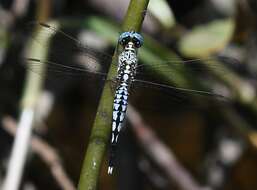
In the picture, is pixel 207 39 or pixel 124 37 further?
pixel 207 39

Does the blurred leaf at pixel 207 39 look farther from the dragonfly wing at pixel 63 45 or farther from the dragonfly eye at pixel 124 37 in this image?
the dragonfly eye at pixel 124 37

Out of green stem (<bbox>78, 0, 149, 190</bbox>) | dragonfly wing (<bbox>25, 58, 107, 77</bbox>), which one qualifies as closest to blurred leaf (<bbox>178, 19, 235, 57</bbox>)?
dragonfly wing (<bbox>25, 58, 107, 77</bbox>)

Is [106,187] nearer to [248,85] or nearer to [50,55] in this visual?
[248,85]

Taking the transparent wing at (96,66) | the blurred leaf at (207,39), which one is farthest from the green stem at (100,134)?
the blurred leaf at (207,39)

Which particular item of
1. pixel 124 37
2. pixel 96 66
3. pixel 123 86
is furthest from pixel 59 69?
pixel 124 37

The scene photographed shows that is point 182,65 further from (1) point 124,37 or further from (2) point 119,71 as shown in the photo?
(1) point 124,37

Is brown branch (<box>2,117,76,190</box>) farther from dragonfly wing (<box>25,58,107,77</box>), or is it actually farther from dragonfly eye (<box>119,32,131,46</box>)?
dragonfly eye (<box>119,32,131,46</box>)

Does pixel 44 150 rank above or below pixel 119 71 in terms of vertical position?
below
